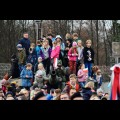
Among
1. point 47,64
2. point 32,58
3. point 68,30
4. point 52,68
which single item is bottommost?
point 52,68

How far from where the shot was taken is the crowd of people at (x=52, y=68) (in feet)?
32.9

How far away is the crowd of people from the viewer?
32.9ft

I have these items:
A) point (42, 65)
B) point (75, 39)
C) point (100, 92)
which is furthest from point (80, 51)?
point (100, 92)

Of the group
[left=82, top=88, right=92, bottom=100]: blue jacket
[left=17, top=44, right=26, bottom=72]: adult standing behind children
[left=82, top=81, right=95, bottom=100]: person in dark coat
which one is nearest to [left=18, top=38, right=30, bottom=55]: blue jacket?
[left=17, top=44, right=26, bottom=72]: adult standing behind children

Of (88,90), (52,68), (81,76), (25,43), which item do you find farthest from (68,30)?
(88,90)

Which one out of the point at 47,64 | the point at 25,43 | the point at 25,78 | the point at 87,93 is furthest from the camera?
the point at 25,43

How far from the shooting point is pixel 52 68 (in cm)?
1075

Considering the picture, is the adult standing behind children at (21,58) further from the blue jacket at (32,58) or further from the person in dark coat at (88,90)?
the person in dark coat at (88,90)

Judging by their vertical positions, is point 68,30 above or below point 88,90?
above

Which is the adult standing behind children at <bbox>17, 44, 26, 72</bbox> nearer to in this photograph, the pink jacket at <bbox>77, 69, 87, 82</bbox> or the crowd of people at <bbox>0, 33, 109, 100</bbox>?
the crowd of people at <bbox>0, 33, 109, 100</bbox>

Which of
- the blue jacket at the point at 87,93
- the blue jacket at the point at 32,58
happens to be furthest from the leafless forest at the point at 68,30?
the blue jacket at the point at 87,93

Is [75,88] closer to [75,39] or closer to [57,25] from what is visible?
[75,39]

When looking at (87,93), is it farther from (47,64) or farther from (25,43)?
(25,43)

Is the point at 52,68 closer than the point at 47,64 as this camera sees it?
Yes
